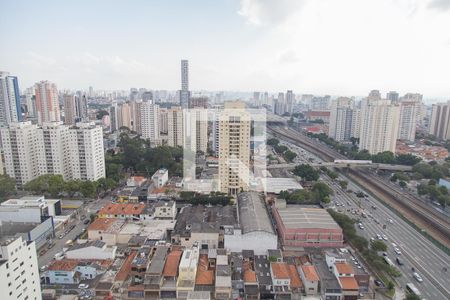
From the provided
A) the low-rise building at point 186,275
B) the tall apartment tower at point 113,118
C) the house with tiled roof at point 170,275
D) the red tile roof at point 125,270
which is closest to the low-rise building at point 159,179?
the red tile roof at point 125,270

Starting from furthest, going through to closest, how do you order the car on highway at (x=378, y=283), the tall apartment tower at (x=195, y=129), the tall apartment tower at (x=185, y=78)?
the tall apartment tower at (x=185, y=78), the tall apartment tower at (x=195, y=129), the car on highway at (x=378, y=283)

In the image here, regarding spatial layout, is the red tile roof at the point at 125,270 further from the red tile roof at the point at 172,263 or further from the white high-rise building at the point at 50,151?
the white high-rise building at the point at 50,151

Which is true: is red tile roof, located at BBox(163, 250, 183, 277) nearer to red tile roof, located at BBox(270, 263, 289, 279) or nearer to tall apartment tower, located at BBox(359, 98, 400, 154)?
red tile roof, located at BBox(270, 263, 289, 279)

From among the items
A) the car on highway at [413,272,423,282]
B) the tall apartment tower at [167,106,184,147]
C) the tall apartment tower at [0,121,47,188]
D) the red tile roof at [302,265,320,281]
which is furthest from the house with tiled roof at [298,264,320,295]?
the tall apartment tower at [167,106,184,147]

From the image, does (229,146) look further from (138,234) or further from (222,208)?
(138,234)

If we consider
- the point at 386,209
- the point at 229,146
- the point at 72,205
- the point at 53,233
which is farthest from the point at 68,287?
the point at 386,209
